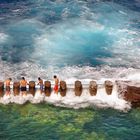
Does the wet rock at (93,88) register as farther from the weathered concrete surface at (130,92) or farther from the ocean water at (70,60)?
the weathered concrete surface at (130,92)

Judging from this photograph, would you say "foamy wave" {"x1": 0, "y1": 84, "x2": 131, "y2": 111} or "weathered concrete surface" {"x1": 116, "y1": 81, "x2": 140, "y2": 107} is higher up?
"weathered concrete surface" {"x1": 116, "y1": 81, "x2": 140, "y2": 107}

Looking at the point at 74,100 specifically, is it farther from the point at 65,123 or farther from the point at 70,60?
the point at 70,60

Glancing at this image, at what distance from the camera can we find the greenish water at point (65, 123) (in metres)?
22.7

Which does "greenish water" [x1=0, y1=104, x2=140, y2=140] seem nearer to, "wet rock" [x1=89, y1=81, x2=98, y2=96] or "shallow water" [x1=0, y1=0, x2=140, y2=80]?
"wet rock" [x1=89, y1=81, x2=98, y2=96]

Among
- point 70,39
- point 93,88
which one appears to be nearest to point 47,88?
point 93,88

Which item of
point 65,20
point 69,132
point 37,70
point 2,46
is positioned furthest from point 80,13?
point 69,132

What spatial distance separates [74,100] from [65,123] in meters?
3.13

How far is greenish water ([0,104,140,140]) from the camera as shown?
74.6ft

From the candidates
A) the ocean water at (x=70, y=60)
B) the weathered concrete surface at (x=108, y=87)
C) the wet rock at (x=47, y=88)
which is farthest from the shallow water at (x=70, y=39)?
the wet rock at (x=47, y=88)

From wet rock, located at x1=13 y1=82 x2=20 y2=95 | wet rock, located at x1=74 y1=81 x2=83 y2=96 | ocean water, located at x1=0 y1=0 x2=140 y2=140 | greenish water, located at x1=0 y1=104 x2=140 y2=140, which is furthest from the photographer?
wet rock, located at x1=74 y1=81 x2=83 y2=96

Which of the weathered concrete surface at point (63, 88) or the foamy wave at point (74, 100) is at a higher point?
the weathered concrete surface at point (63, 88)

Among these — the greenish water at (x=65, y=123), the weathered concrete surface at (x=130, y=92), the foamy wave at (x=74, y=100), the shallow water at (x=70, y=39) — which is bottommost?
the greenish water at (x=65, y=123)

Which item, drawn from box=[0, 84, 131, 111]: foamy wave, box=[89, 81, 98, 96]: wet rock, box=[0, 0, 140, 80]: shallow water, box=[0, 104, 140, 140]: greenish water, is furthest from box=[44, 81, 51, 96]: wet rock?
box=[0, 0, 140, 80]: shallow water

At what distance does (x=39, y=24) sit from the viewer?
4359cm
